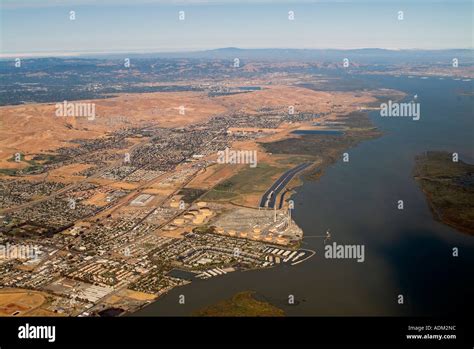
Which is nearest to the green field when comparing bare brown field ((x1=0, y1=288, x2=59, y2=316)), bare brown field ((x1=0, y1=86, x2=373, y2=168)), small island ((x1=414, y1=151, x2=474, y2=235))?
small island ((x1=414, y1=151, x2=474, y2=235))

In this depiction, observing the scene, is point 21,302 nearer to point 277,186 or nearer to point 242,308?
point 242,308

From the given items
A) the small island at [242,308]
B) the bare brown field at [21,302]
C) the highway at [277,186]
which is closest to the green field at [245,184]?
the highway at [277,186]

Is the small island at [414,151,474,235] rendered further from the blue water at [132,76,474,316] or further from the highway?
the highway

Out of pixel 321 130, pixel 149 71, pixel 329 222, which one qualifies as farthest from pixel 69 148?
pixel 149 71

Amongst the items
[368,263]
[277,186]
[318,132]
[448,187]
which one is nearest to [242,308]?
[368,263]

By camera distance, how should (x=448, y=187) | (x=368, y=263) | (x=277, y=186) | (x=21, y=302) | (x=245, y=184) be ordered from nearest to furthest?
(x=21, y=302) < (x=368, y=263) < (x=448, y=187) < (x=277, y=186) < (x=245, y=184)

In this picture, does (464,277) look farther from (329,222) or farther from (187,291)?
(187,291)

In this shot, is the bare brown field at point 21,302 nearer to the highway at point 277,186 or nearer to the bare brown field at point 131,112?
the highway at point 277,186
